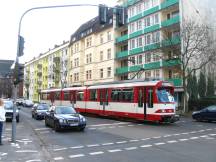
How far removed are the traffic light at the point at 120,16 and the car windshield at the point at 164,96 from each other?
9791 mm

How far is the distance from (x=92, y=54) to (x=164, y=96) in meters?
45.7

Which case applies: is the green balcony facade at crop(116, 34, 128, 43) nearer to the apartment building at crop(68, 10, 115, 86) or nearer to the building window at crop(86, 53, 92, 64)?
the apartment building at crop(68, 10, 115, 86)

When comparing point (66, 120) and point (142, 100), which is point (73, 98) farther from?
point (66, 120)

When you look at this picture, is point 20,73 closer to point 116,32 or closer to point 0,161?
point 0,161

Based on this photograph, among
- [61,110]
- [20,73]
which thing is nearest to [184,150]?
[20,73]

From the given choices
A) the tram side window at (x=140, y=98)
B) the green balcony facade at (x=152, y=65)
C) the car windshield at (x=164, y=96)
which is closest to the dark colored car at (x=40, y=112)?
the tram side window at (x=140, y=98)

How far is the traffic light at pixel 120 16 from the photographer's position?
15687 mm

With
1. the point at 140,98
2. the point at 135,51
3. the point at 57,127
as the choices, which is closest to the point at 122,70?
the point at 135,51

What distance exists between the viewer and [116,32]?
62781 millimetres

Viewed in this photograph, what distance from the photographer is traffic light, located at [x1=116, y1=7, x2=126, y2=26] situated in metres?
15.7

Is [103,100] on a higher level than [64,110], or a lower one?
higher

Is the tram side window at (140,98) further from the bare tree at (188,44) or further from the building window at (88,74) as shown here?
the building window at (88,74)

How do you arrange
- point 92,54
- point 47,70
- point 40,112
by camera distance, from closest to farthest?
1. point 40,112
2. point 92,54
3. point 47,70

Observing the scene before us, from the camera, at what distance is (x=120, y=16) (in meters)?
15.8
